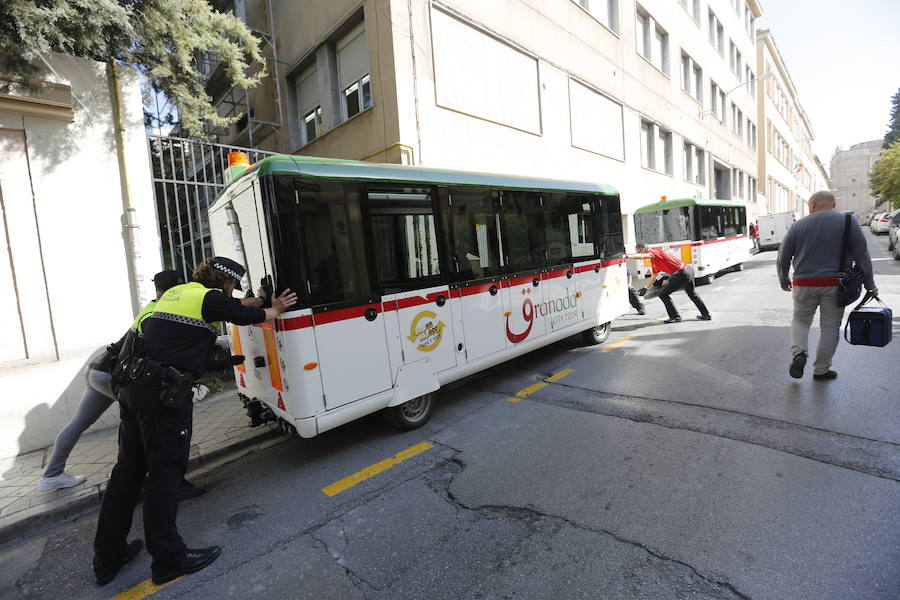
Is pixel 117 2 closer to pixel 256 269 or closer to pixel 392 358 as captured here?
pixel 256 269

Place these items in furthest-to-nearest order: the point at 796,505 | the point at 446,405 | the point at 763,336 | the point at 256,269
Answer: the point at 763,336
the point at 446,405
the point at 256,269
the point at 796,505

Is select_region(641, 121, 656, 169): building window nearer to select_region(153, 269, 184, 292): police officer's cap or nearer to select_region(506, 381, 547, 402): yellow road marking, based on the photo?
select_region(506, 381, 547, 402): yellow road marking

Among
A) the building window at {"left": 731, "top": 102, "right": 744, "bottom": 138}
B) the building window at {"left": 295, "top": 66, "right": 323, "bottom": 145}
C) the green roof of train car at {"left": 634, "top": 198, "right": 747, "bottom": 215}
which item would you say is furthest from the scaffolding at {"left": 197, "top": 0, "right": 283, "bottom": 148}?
the building window at {"left": 731, "top": 102, "right": 744, "bottom": 138}

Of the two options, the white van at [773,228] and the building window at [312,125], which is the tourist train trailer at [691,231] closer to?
the building window at [312,125]

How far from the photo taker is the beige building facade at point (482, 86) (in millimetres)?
9148

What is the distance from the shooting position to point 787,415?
4.14 meters

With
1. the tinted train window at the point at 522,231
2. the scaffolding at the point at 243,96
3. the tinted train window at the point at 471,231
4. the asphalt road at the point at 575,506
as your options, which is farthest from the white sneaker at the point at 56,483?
the scaffolding at the point at 243,96

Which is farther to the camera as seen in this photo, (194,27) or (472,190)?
(194,27)

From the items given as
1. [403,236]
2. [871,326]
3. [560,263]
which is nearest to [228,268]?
[403,236]

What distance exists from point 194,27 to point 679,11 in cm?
2289

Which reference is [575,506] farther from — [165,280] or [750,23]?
[750,23]

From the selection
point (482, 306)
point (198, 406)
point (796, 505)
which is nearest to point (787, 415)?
point (796, 505)

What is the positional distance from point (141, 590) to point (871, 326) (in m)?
6.33

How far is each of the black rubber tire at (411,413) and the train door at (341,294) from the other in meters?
0.45
